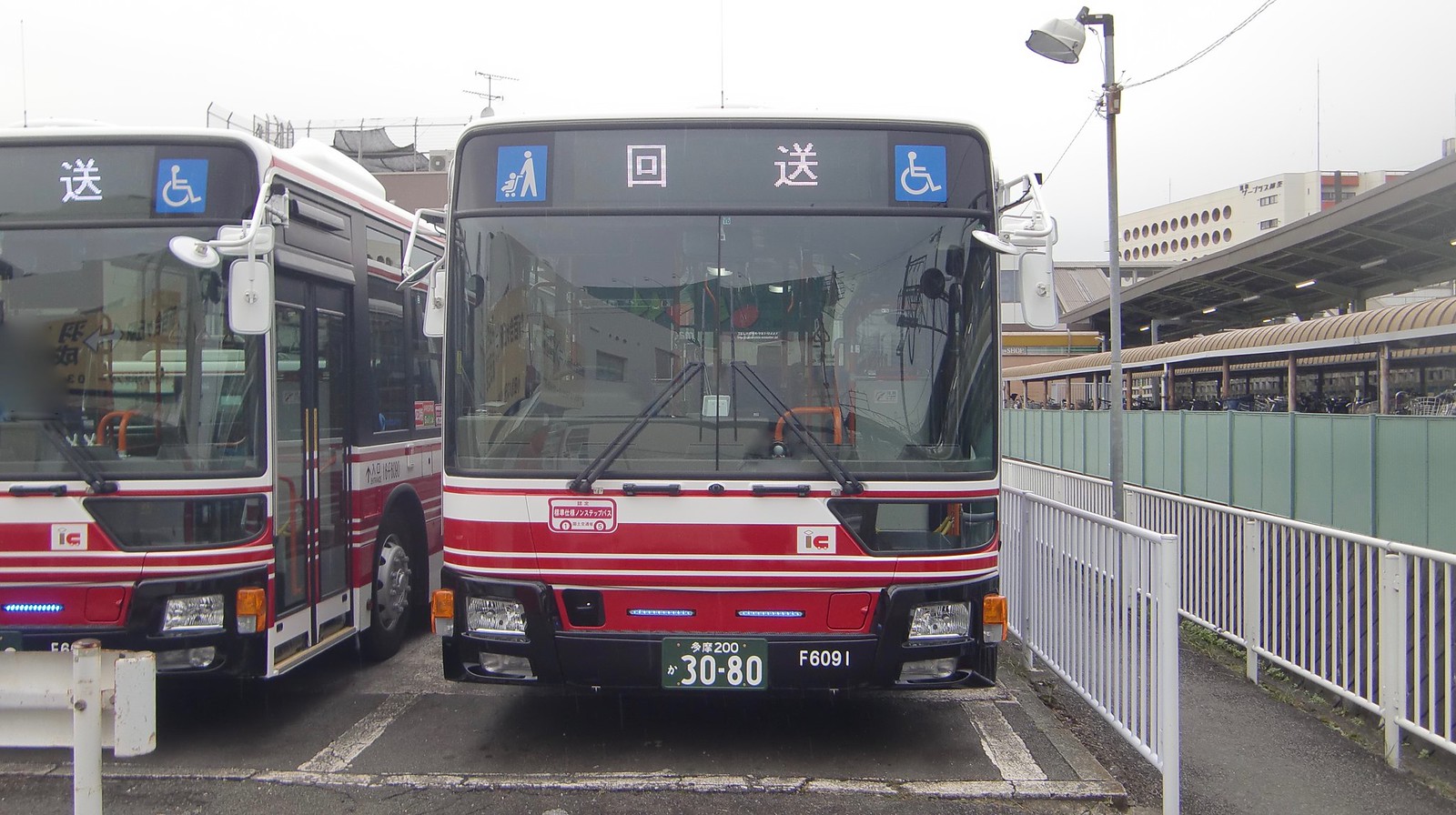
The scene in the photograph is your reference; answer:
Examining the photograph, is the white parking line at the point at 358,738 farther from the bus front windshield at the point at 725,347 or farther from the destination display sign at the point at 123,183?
the destination display sign at the point at 123,183

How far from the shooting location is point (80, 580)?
491 cm

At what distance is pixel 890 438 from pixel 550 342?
161cm

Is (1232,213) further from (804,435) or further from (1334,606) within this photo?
(804,435)

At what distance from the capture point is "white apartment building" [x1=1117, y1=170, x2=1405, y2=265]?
7100cm

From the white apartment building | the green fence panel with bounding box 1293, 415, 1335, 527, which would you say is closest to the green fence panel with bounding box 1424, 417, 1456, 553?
the green fence panel with bounding box 1293, 415, 1335, 527

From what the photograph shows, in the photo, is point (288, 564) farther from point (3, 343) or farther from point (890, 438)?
point (890, 438)

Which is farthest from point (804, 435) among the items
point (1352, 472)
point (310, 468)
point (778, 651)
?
point (1352, 472)

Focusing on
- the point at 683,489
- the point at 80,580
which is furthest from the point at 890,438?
the point at 80,580

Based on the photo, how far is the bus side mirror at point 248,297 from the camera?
474cm

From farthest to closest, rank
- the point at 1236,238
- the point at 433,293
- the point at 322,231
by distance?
the point at 1236,238 → the point at 322,231 → the point at 433,293

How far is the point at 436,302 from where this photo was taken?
521 cm

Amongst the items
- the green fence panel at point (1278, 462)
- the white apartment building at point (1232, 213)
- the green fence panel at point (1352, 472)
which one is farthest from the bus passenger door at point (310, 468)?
the white apartment building at point (1232, 213)

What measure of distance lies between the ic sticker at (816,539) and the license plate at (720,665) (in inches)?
18.4

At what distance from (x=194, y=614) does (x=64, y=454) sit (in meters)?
0.96
